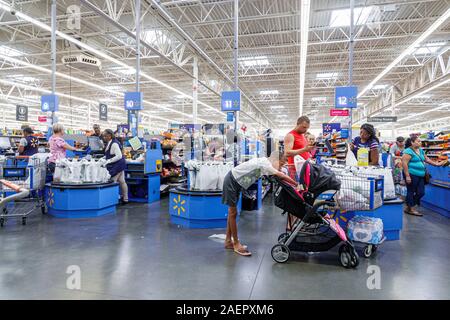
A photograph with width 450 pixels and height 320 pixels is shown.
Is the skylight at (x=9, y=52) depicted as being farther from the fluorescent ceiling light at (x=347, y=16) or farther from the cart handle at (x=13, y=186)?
the cart handle at (x=13, y=186)

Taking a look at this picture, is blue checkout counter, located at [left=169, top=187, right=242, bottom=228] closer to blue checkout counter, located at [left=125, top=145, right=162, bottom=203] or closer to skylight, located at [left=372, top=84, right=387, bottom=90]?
blue checkout counter, located at [left=125, top=145, right=162, bottom=203]

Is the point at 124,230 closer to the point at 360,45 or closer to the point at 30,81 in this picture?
the point at 360,45

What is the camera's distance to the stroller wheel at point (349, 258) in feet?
9.98

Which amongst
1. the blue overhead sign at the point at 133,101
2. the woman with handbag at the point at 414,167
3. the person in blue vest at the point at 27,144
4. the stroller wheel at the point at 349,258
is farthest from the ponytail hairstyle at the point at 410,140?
the person in blue vest at the point at 27,144

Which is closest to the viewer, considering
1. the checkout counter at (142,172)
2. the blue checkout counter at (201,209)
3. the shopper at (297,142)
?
the shopper at (297,142)

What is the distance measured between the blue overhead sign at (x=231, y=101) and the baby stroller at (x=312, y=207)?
3693 mm

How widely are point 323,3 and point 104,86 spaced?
14.4m

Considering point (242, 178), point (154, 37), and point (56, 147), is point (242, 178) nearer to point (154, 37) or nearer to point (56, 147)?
point (56, 147)

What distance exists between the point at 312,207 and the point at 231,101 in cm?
411

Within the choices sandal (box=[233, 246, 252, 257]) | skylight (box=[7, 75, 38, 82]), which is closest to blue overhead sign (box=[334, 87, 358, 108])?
sandal (box=[233, 246, 252, 257])

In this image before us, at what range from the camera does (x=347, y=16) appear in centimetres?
966

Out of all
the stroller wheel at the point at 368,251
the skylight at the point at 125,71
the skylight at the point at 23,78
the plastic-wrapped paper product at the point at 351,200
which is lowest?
the stroller wheel at the point at 368,251

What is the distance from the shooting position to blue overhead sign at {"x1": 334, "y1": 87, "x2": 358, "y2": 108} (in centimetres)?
534
